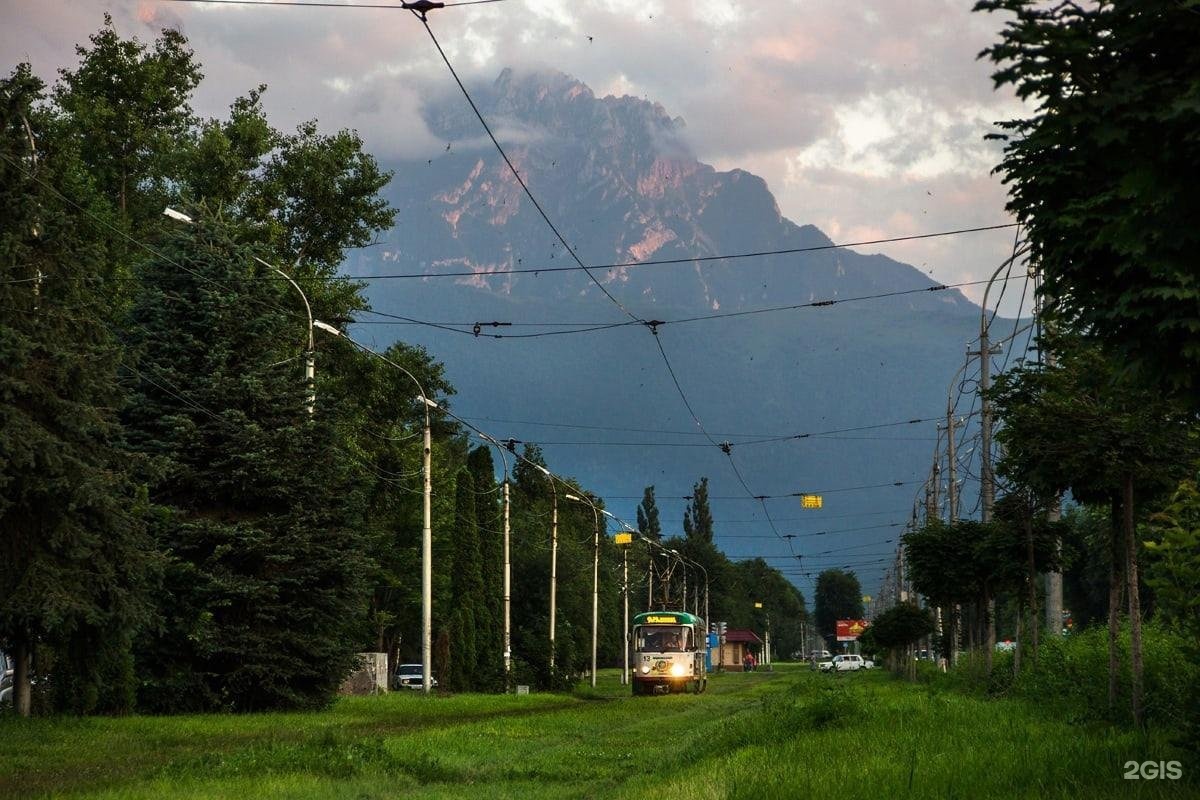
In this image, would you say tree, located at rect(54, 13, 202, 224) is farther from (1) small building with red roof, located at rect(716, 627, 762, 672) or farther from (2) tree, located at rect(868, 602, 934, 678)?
(1) small building with red roof, located at rect(716, 627, 762, 672)

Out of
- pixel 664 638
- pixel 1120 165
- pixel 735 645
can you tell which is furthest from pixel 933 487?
pixel 735 645

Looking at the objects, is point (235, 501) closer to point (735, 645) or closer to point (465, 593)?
point (465, 593)

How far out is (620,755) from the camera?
70.9ft

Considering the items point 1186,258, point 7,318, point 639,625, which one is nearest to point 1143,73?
point 1186,258

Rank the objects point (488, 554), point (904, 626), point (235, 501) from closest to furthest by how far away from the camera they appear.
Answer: point (235, 501) < point (488, 554) < point (904, 626)

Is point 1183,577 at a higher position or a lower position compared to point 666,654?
higher

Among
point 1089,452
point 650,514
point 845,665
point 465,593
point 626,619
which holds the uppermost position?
point 650,514

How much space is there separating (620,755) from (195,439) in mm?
16790

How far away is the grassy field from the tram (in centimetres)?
3701

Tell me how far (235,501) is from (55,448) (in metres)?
10.7

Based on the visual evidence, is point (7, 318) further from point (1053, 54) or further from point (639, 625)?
point (639, 625)

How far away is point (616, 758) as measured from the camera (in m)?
20.9

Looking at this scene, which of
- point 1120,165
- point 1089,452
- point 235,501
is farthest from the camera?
point 235,501

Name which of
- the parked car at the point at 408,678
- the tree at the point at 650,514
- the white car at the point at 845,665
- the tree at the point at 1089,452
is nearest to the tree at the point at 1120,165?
the tree at the point at 1089,452
